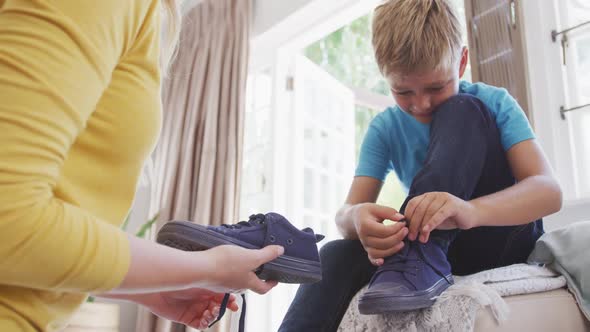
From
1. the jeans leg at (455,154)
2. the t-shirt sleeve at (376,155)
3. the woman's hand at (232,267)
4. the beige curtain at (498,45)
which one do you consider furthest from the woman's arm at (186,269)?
A: the beige curtain at (498,45)

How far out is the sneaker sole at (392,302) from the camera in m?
0.89

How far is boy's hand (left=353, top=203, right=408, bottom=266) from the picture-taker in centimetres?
98

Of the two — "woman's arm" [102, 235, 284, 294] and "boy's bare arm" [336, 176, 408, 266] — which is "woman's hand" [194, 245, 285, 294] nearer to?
"woman's arm" [102, 235, 284, 294]

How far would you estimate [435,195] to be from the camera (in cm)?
95

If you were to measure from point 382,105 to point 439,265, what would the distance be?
327 centimetres

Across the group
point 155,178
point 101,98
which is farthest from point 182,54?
point 101,98

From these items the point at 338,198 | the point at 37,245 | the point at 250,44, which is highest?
the point at 250,44

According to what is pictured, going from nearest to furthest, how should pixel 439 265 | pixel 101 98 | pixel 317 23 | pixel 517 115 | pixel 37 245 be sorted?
pixel 37 245 < pixel 101 98 < pixel 439 265 < pixel 517 115 < pixel 317 23

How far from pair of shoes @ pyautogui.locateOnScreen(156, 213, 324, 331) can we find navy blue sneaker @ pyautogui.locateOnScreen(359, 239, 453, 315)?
0.11 m

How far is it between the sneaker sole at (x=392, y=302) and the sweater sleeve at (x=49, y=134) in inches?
18.3

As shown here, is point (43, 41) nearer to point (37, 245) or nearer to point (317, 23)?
point (37, 245)

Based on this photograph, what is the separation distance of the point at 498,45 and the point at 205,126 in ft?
5.24

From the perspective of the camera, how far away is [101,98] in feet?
2.01

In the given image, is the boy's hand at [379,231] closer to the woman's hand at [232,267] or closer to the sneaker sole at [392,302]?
the sneaker sole at [392,302]
